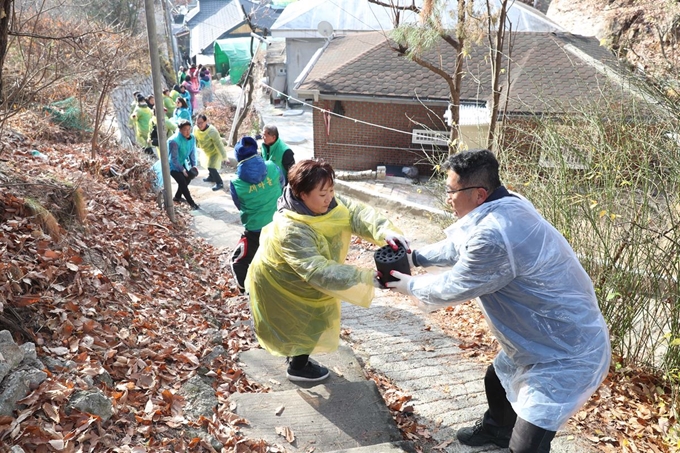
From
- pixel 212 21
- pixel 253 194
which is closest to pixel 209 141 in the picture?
pixel 253 194

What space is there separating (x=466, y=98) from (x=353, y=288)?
12.4m

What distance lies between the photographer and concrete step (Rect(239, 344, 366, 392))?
4.18 meters

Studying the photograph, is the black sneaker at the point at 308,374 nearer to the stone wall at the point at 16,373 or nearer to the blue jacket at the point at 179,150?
the stone wall at the point at 16,373

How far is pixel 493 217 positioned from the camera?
275cm

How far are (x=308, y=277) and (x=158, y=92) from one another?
4988 mm

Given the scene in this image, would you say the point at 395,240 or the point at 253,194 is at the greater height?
the point at 395,240

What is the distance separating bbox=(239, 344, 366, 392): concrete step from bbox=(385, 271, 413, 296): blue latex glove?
1.33 metres

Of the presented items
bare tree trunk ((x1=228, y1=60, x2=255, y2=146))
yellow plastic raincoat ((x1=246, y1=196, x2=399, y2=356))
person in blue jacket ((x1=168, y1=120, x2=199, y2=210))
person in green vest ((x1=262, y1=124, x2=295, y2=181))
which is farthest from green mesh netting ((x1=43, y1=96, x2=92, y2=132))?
yellow plastic raincoat ((x1=246, y1=196, x2=399, y2=356))

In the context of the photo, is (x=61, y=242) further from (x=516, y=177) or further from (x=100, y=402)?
(x=516, y=177)

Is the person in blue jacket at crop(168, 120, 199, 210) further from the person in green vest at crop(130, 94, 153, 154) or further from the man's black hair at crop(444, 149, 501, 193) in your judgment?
the man's black hair at crop(444, 149, 501, 193)

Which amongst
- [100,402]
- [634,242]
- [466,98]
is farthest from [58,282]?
[466,98]

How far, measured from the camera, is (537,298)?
2764mm

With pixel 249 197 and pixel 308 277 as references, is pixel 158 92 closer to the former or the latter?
pixel 249 197

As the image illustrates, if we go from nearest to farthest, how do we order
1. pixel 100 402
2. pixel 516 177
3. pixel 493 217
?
pixel 493 217, pixel 100 402, pixel 516 177
